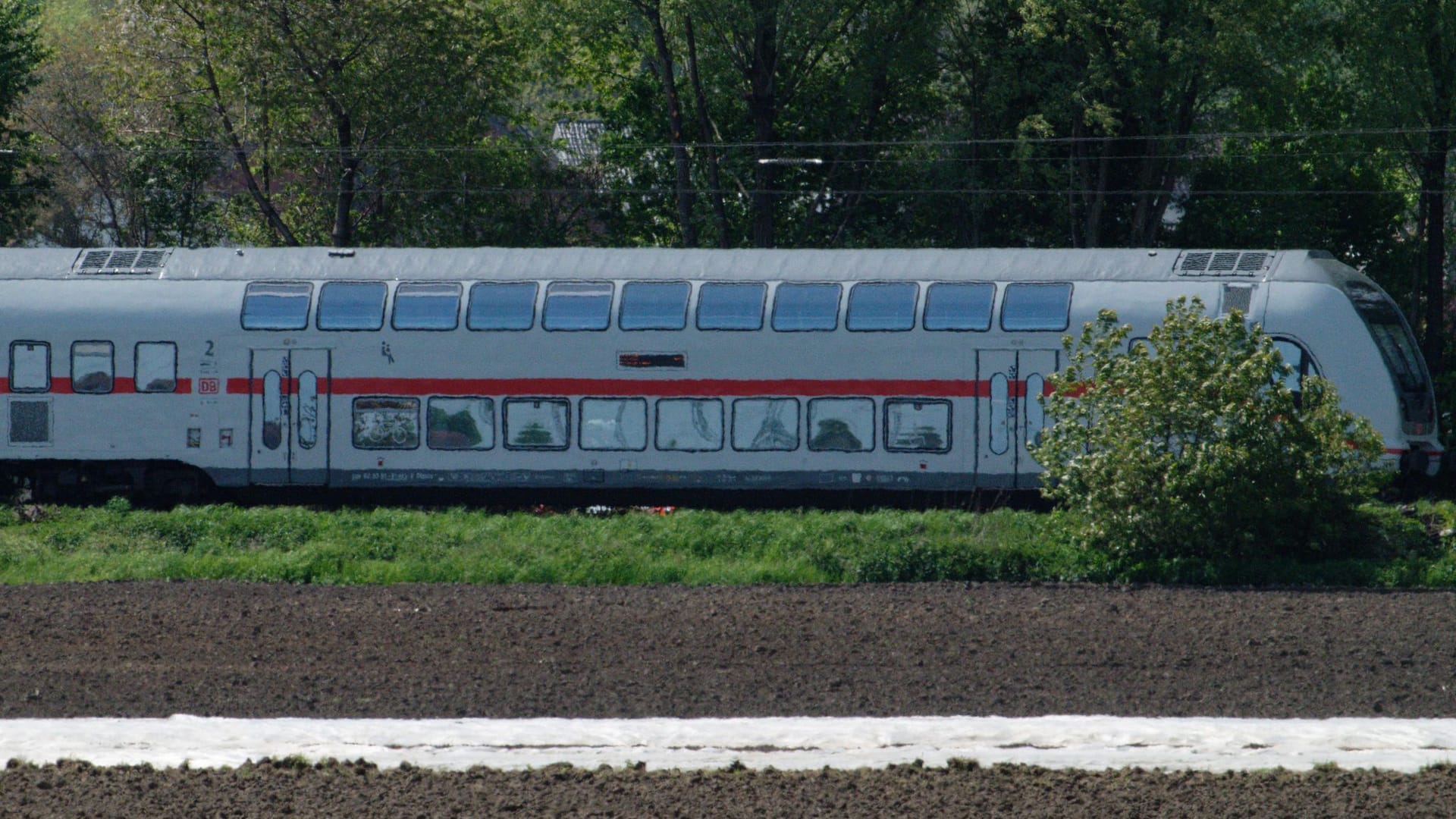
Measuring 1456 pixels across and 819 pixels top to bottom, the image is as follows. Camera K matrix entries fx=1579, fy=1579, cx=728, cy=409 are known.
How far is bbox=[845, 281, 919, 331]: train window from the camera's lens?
70.9 ft

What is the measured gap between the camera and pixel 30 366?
2269 centimetres

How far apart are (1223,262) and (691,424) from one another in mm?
7599

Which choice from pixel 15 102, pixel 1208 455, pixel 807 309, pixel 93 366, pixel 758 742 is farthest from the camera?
pixel 15 102

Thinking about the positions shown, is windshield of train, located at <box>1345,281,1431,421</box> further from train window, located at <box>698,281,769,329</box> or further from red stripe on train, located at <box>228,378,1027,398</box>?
train window, located at <box>698,281,769,329</box>

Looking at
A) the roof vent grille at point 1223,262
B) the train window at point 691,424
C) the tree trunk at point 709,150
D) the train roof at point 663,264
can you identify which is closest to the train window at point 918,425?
the train roof at point 663,264

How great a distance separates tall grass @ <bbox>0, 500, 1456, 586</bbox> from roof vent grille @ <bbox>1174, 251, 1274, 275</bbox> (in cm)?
414

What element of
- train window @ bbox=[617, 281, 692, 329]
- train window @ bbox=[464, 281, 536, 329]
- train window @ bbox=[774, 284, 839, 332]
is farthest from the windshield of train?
train window @ bbox=[464, 281, 536, 329]

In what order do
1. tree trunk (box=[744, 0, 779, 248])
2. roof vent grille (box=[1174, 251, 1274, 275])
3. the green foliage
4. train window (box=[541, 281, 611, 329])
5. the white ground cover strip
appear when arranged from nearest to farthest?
the white ground cover strip < the green foliage < roof vent grille (box=[1174, 251, 1274, 275]) < train window (box=[541, 281, 611, 329]) < tree trunk (box=[744, 0, 779, 248])

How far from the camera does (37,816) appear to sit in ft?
24.5

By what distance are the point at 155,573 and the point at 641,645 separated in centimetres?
649

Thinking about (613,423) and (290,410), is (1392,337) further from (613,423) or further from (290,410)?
(290,410)

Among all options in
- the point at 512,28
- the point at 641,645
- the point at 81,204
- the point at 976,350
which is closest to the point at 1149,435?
the point at 976,350

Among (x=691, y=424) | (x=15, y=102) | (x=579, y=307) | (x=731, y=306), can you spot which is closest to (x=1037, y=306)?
(x=731, y=306)

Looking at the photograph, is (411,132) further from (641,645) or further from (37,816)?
(37,816)
